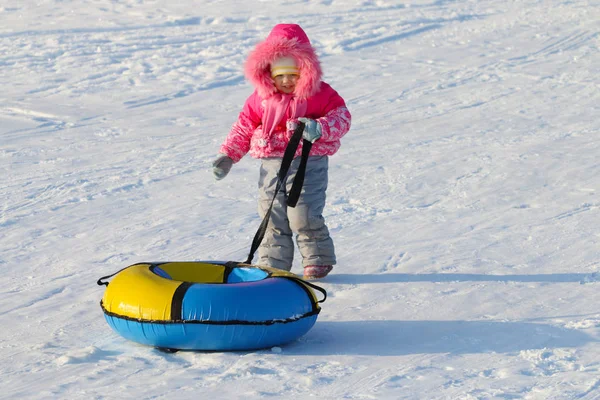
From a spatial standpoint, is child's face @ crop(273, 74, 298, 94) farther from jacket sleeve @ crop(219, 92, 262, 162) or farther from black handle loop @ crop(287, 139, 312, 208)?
black handle loop @ crop(287, 139, 312, 208)

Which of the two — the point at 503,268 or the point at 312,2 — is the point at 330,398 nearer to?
the point at 503,268

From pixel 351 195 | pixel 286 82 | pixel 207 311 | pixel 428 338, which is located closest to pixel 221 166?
pixel 286 82

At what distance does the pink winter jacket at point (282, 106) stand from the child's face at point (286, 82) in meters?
0.03

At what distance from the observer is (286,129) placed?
178 inches

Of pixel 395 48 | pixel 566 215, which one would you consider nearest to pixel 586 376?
pixel 566 215

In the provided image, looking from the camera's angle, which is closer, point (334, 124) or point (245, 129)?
point (334, 124)

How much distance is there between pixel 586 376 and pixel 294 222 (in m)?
1.66

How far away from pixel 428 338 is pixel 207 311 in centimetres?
94

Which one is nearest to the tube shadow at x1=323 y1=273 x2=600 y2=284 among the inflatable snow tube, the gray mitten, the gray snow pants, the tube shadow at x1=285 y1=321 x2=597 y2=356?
the gray snow pants

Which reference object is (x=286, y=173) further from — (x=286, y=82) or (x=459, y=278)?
(x=459, y=278)

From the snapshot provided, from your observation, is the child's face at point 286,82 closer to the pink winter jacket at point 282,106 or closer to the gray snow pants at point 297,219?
the pink winter jacket at point 282,106

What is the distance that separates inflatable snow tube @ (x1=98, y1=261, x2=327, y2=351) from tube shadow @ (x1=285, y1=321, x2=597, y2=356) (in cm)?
18

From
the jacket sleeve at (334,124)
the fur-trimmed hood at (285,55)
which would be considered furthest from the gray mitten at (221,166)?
the jacket sleeve at (334,124)

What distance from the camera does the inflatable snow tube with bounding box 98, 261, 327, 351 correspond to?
3.50 metres
